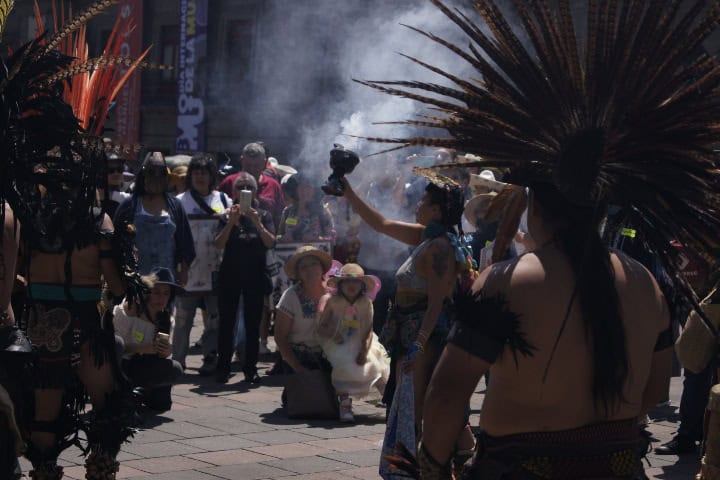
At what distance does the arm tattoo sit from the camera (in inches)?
251

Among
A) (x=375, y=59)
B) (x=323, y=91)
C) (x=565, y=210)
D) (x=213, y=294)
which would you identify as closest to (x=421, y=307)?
(x=565, y=210)

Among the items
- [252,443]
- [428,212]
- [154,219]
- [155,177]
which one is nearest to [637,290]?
[428,212]

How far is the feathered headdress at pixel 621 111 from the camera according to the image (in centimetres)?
356

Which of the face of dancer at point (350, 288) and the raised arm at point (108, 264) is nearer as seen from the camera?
the raised arm at point (108, 264)

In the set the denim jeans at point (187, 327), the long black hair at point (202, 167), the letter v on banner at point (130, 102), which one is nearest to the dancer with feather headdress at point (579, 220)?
the denim jeans at point (187, 327)

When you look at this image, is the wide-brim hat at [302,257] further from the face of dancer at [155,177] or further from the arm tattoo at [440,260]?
the arm tattoo at [440,260]

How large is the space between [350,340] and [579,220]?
18.1ft

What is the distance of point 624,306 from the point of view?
11.5ft

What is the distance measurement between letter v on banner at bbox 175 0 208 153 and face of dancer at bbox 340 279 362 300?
19.4 m

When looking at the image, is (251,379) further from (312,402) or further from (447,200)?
(447,200)

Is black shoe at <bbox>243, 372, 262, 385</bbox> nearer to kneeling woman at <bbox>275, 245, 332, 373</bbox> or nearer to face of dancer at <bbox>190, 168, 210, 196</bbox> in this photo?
kneeling woman at <bbox>275, 245, 332, 373</bbox>

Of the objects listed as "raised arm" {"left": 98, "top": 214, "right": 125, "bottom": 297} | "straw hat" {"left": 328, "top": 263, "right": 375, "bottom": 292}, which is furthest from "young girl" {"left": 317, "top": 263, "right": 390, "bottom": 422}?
"raised arm" {"left": 98, "top": 214, "right": 125, "bottom": 297}

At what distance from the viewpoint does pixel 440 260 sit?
6.37 metres

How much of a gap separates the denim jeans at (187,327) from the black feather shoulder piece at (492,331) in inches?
274
